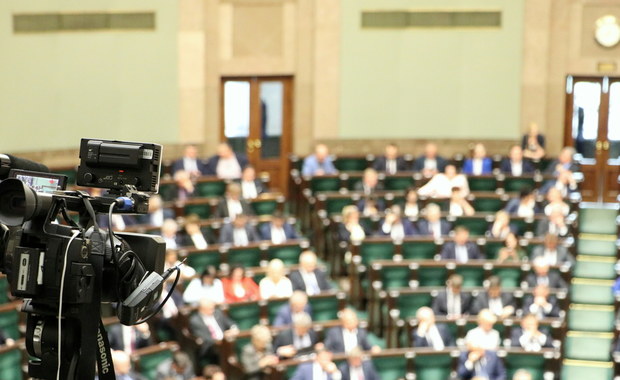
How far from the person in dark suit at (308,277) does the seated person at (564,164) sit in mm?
3466

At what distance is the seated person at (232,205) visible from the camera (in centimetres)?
1005

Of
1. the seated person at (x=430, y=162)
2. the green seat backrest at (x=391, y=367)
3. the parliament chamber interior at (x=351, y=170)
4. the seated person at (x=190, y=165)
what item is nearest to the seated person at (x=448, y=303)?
the parliament chamber interior at (x=351, y=170)

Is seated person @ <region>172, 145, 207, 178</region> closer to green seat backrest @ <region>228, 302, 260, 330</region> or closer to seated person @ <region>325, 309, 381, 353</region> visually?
green seat backrest @ <region>228, 302, 260, 330</region>

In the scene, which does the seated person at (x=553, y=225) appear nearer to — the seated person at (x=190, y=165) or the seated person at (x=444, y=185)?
the seated person at (x=444, y=185)

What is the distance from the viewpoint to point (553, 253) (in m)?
9.78

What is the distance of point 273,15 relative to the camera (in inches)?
484

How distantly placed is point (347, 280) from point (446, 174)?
1.78 meters

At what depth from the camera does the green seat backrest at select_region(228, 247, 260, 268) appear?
30.6 ft

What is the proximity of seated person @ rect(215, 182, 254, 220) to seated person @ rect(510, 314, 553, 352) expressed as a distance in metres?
2.95

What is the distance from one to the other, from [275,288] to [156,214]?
4.76 feet

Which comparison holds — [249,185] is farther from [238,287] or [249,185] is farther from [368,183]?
[238,287]

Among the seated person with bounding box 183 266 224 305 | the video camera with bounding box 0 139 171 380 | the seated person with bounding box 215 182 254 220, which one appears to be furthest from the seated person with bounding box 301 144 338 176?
the video camera with bounding box 0 139 171 380

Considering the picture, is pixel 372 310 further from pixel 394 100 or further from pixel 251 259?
pixel 394 100

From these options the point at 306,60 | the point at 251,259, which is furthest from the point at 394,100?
the point at 251,259
